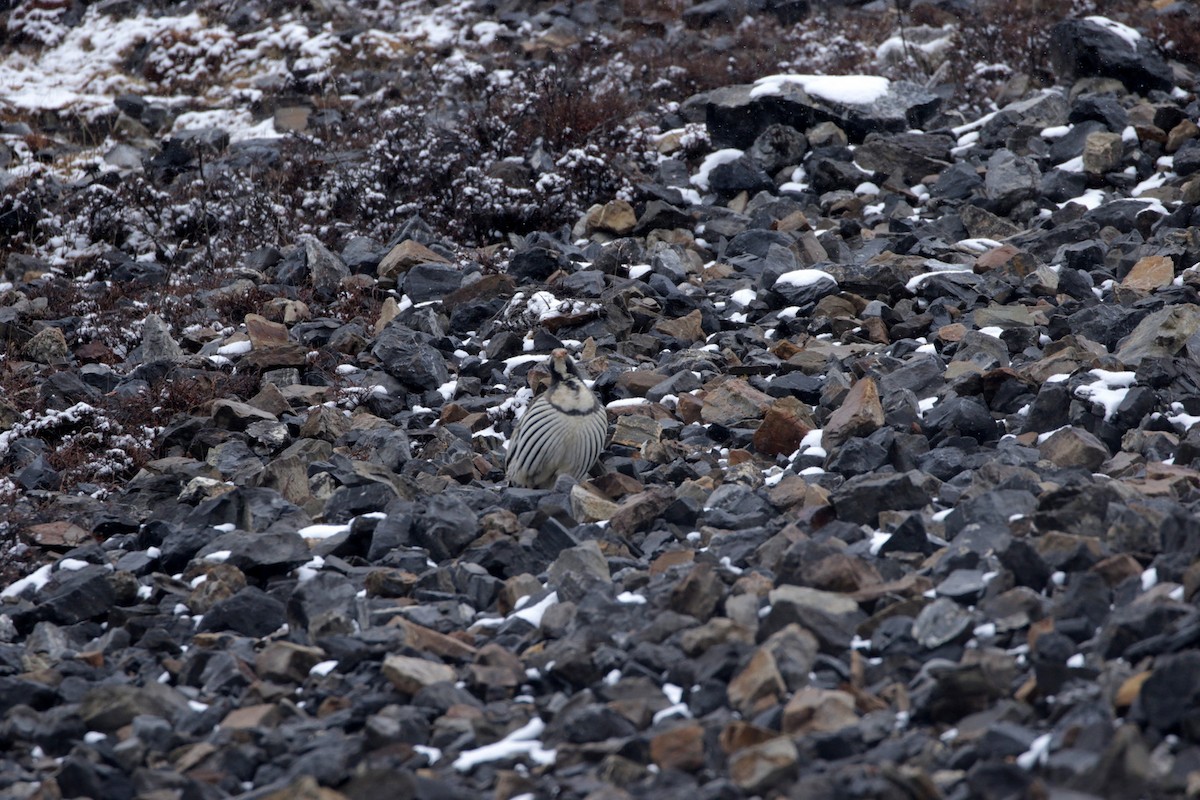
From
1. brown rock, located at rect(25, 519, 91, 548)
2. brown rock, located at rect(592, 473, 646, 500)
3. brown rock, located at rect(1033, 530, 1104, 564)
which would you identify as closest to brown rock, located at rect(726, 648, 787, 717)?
brown rock, located at rect(1033, 530, 1104, 564)

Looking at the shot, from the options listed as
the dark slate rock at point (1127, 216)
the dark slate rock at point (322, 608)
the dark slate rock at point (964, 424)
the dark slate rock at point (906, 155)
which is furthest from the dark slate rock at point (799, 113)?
the dark slate rock at point (322, 608)

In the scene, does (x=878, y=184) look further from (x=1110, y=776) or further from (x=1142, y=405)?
Answer: (x=1110, y=776)

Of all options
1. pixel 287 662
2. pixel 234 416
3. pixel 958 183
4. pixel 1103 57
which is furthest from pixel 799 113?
pixel 287 662

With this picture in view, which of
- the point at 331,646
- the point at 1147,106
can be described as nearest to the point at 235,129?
the point at 1147,106

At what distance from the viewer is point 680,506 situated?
18.5 ft

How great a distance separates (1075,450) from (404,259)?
5997 mm

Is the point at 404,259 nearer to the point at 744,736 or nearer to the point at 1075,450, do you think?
the point at 1075,450

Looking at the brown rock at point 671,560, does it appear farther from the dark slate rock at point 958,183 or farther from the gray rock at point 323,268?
the dark slate rock at point 958,183

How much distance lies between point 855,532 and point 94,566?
3513mm

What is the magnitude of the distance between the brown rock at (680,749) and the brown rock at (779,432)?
10.1ft

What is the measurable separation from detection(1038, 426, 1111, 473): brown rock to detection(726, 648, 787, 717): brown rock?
2.53 meters

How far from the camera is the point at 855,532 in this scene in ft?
16.6

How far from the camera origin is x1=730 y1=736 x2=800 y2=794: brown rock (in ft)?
11.2

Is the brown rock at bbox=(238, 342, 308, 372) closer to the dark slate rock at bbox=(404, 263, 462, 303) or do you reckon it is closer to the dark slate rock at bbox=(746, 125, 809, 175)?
the dark slate rock at bbox=(404, 263, 462, 303)
